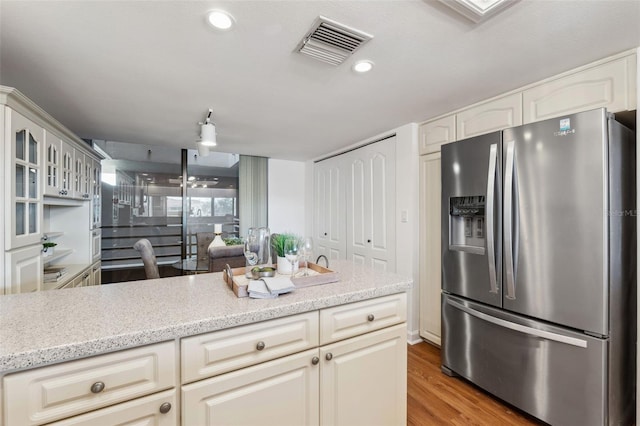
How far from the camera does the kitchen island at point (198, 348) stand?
82 cm

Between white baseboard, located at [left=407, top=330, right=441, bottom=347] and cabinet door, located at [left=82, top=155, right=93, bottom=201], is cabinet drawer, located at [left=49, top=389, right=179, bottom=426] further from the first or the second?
cabinet door, located at [left=82, top=155, right=93, bottom=201]

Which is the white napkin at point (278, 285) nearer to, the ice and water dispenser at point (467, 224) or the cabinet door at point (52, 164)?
the ice and water dispenser at point (467, 224)

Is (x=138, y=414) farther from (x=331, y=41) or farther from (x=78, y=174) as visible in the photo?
(x=78, y=174)

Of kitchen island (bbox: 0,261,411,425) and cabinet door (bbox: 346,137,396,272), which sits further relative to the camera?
cabinet door (bbox: 346,137,396,272)

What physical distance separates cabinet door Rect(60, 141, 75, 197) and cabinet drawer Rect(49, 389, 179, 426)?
235cm

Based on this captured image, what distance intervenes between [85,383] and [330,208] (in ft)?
12.3

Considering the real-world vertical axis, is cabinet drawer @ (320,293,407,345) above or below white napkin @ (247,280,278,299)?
below

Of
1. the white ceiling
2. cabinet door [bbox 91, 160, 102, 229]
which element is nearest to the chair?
cabinet door [bbox 91, 160, 102, 229]

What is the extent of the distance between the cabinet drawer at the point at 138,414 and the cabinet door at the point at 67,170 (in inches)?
92.7

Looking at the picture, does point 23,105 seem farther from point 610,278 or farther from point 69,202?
point 610,278

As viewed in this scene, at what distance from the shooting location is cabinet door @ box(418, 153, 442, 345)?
8.99ft

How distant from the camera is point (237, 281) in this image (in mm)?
1386

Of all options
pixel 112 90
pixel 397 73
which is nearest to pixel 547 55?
pixel 397 73

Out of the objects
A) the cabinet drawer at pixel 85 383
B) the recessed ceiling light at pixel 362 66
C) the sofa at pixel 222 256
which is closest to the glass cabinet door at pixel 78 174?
the sofa at pixel 222 256
